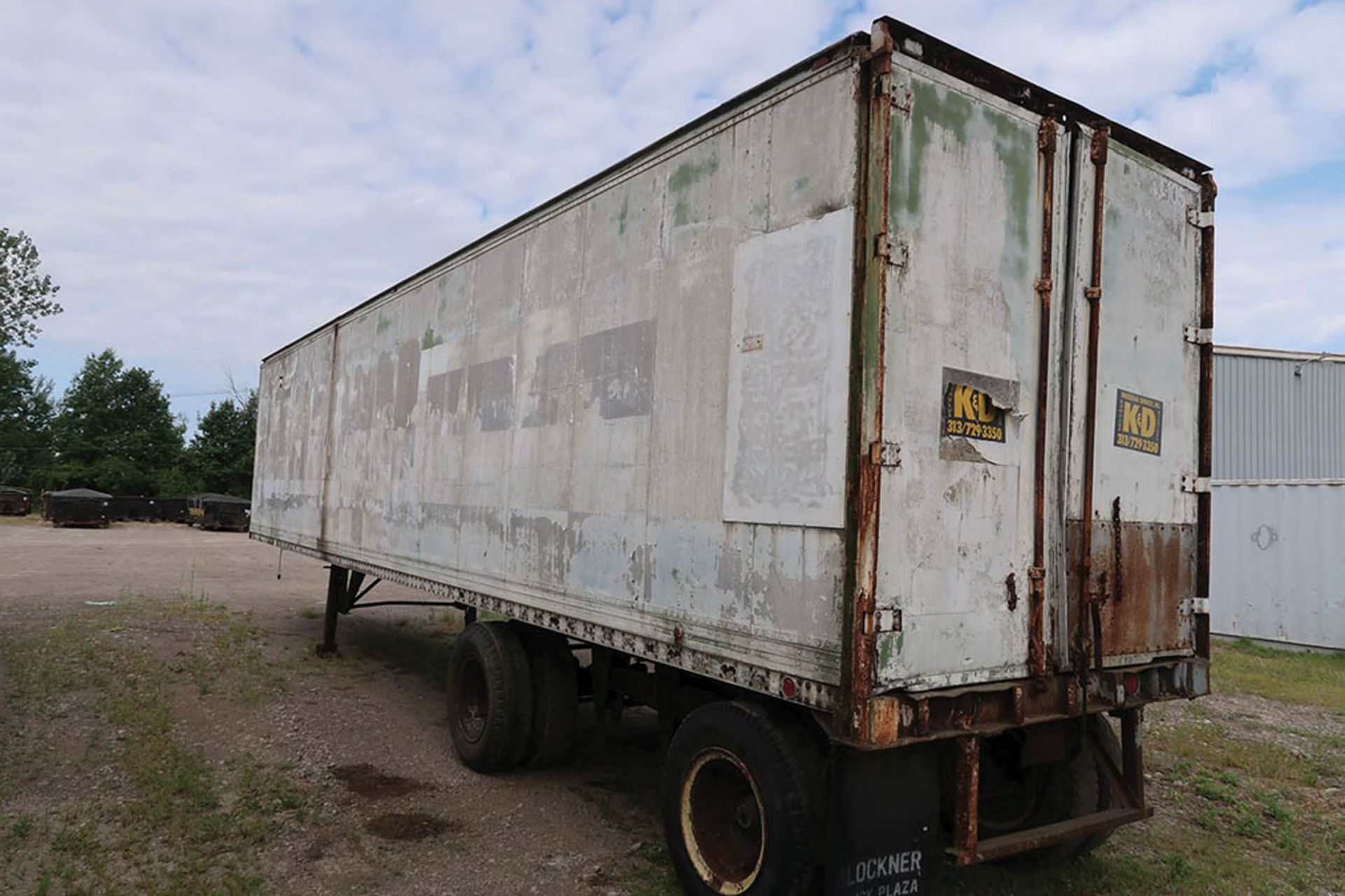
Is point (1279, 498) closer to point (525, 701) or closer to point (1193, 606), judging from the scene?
point (1193, 606)

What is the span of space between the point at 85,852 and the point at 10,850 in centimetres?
40

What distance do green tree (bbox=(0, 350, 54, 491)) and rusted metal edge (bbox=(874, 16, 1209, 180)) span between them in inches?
2371

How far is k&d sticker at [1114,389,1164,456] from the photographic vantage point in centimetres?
439

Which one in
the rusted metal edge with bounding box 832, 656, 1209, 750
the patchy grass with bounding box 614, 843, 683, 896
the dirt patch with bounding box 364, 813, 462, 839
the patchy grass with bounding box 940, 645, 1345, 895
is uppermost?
the rusted metal edge with bounding box 832, 656, 1209, 750

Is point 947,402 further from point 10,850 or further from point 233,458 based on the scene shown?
point 233,458

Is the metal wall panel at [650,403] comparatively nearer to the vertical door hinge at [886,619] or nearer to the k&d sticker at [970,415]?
the vertical door hinge at [886,619]

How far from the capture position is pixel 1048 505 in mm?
4090

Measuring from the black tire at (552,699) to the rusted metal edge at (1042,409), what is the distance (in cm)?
332

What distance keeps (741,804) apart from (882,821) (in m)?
0.70

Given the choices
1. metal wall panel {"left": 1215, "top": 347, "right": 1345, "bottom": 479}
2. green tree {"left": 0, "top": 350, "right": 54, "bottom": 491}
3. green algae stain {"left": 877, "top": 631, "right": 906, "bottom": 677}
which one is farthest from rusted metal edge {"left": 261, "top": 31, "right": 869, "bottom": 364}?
green tree {"left": 0, "top": 350, "right": 54, "bottom": 491}

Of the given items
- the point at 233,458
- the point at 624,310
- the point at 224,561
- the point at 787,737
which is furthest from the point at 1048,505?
the point at 233,458

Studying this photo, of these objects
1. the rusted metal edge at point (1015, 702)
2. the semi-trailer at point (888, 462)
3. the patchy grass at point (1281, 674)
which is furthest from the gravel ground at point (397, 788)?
the patchy grass at point (1281, 674)

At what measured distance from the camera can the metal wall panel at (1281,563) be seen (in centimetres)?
1283

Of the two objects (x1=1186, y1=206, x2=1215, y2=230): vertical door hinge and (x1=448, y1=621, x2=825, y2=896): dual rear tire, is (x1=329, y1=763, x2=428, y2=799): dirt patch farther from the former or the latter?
(x1=1186, y1=206, x2=1215, y2=230): vertical door hinge
